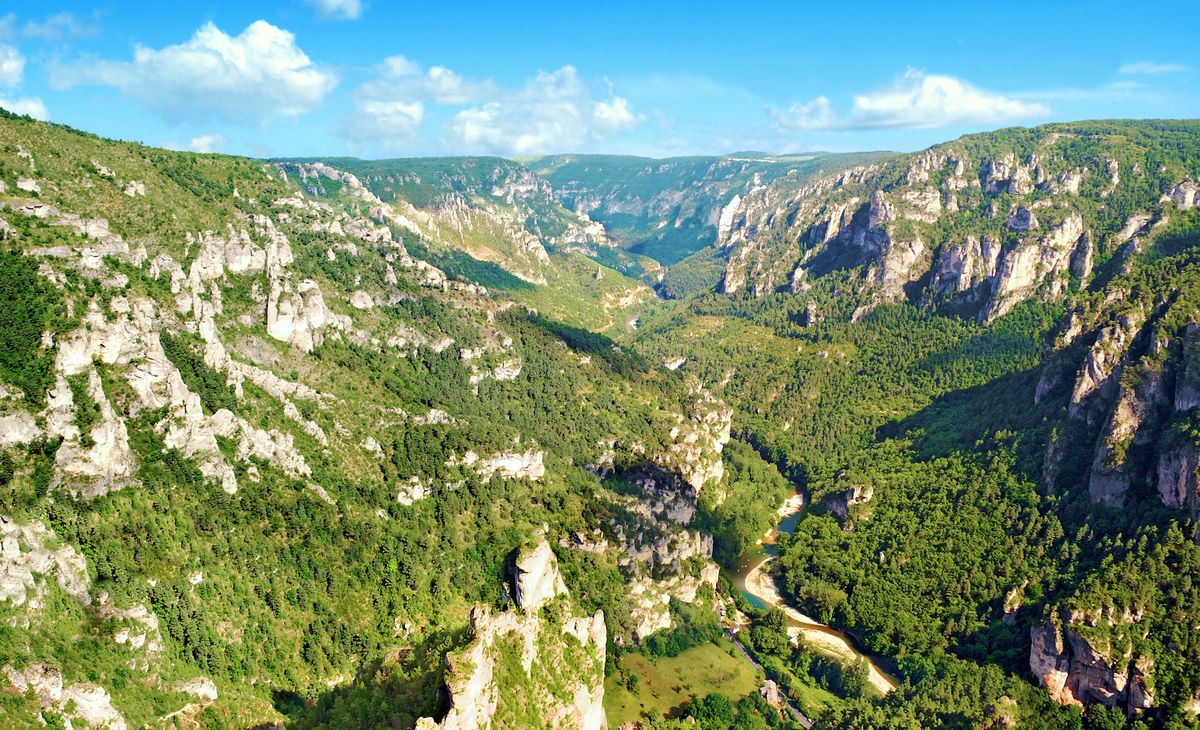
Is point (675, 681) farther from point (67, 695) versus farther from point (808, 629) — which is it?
point (67, 695)

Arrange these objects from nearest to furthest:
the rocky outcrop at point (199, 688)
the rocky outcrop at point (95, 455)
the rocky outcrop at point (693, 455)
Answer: the rocky outcrop at point (199, 688) < the rocky outcrop at point (95, 455) < the rocky outcrop at point (693, 455)

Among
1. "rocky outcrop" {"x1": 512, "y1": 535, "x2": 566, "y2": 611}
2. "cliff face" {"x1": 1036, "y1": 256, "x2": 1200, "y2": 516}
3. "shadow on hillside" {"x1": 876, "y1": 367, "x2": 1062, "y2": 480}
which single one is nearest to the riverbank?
"cliff face" {"x1": 1036, "y1": 256, "x2": 1200, "y2": 516}

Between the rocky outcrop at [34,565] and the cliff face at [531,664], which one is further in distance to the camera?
the rocky outcrop at [34,565]

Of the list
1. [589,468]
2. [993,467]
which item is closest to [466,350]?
[589,468]

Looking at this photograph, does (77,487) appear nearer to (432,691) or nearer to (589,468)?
(432,691)

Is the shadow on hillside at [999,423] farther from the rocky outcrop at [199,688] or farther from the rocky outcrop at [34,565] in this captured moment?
the rocky outcrop at [34,565]

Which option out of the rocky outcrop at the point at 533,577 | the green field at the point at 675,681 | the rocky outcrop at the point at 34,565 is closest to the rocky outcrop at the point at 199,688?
the rocky outcrop at the point at 34,565

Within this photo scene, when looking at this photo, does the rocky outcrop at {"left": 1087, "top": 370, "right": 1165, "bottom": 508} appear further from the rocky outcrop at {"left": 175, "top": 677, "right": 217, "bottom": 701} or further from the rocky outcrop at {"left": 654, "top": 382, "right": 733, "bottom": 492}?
the rocky outcrop at {"left": 175, "top": 677, "right": 217, "bottom": 701}
